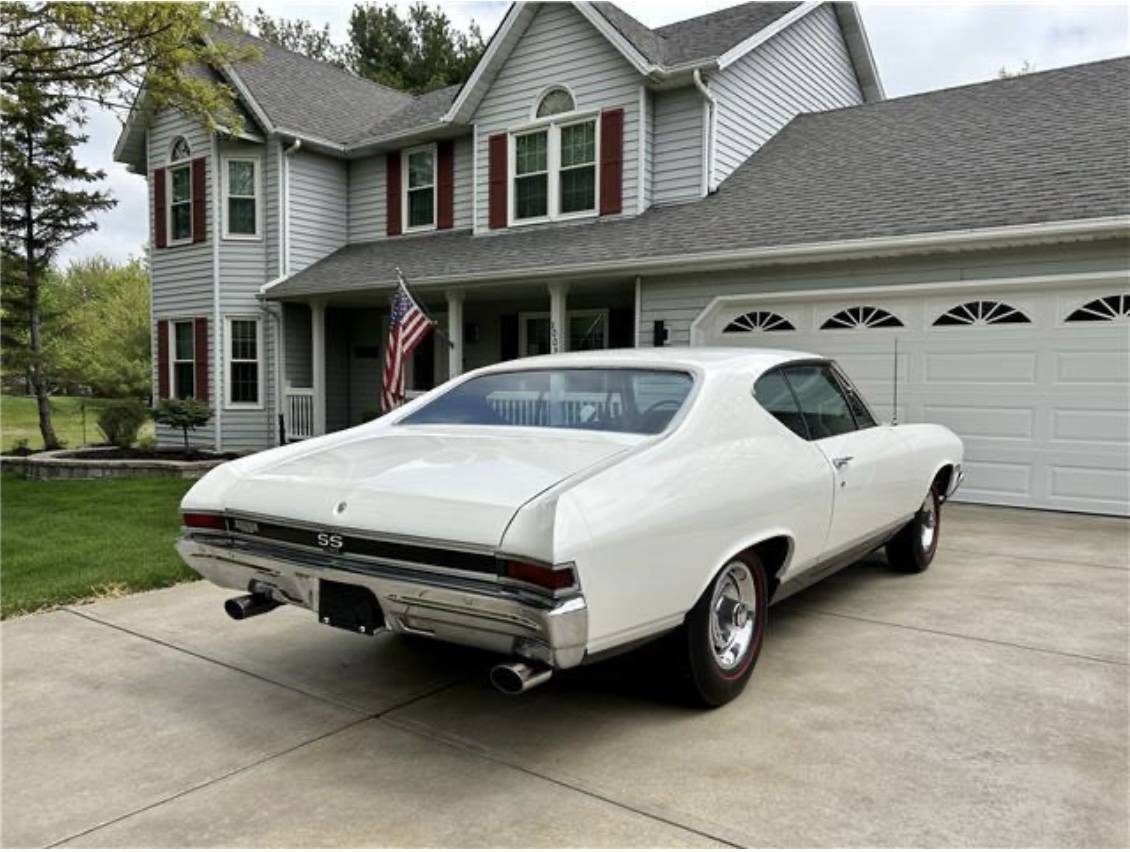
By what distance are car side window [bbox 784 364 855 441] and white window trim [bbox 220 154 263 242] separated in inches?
514

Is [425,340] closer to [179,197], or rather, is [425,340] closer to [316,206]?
[316,206]

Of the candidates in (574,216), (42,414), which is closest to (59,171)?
(42,414)

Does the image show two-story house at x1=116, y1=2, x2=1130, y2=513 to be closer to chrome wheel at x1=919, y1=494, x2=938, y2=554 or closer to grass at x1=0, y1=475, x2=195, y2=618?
chrome wheel at x1=919, y1=494, x2=938, y2=554

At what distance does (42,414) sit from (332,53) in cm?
2572

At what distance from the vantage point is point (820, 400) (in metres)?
4.54

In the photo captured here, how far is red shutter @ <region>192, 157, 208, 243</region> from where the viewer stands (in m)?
15.2

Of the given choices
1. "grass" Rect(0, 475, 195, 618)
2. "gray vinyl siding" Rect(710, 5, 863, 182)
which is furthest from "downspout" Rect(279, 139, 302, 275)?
"gray vinyl siding" Rect(710, 5, 863, 182)

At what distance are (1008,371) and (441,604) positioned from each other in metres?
7.74

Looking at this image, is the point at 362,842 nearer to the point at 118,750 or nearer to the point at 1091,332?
the point at 118,750

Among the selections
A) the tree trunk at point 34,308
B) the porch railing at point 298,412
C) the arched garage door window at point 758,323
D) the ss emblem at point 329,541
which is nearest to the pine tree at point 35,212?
the tree trunk at point 34,308

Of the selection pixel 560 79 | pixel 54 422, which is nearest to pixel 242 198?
pixel 560 79

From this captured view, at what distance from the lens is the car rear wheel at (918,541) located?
569 cm

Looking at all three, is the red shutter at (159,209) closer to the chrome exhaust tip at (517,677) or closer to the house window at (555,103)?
the house window at (555,103)

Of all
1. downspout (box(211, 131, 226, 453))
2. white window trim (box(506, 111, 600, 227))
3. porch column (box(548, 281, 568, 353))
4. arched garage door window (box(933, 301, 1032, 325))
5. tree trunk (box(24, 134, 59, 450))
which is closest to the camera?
arched garage door window (box(933, 301, 1032, 325))
